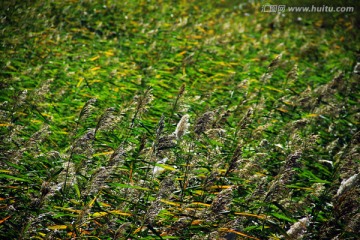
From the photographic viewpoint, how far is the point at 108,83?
535 centimetres

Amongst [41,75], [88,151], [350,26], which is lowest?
[350,26]

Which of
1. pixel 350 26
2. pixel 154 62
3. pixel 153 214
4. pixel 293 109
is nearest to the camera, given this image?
pixel 153 214

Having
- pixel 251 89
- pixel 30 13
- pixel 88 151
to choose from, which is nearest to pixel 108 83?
pixel 30 13

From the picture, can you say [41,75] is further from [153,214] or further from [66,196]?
[153,214]

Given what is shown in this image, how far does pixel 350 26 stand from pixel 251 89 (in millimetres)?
5845

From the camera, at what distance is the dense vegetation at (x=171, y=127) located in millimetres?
2736

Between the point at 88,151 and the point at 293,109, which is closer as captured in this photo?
the point at 88,151

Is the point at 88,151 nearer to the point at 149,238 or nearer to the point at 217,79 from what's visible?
the point at 149,238

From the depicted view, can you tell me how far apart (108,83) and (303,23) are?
6758 mm

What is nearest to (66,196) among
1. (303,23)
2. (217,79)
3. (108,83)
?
(108,83)

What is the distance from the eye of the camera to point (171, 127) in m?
4.07

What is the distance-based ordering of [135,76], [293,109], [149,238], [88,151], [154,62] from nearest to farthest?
[149,238] → [88,151] → [293,109] → [135,76] → [154,62]

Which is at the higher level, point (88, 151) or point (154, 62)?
point (88, 151)

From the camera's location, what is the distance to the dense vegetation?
2736 millimetres
